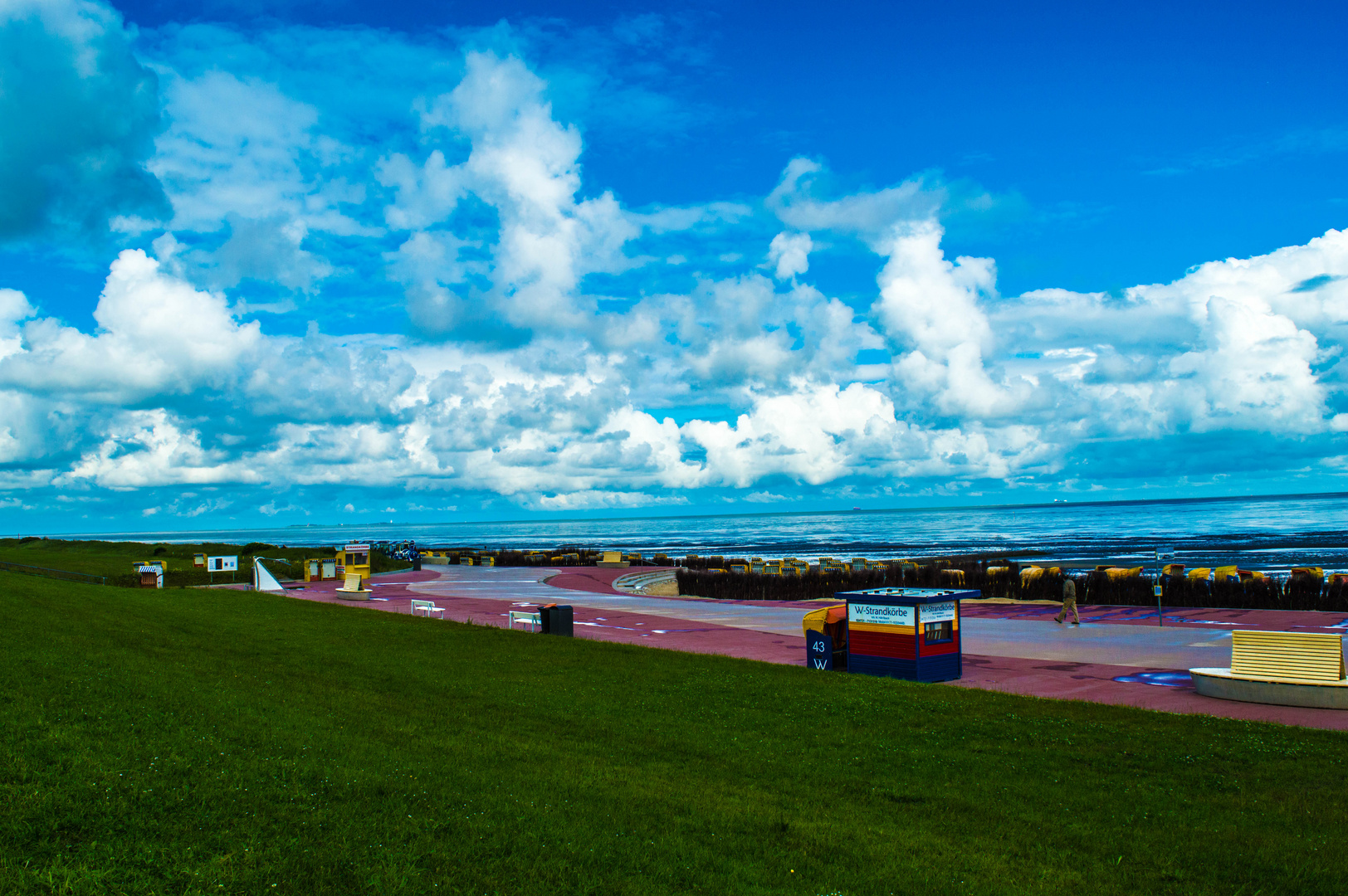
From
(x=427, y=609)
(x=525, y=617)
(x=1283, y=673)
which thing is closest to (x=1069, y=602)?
(x=1283, y=673)

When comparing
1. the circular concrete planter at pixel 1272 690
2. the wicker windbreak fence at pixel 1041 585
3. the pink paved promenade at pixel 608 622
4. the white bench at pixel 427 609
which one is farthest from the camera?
the wicker windbreak fence at pixel 1041 585

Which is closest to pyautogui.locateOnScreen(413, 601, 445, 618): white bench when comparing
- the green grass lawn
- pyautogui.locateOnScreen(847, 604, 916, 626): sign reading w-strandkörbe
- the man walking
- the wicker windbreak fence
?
the green grass lawn

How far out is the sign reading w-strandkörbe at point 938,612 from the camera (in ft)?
45.8

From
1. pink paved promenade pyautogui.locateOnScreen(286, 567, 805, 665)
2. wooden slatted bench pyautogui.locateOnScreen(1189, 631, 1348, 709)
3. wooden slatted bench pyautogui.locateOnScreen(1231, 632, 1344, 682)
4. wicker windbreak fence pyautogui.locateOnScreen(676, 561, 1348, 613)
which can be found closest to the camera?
wooden slatted bench pyautogui.locateOnScreen(1189, 631, 1348, 709)

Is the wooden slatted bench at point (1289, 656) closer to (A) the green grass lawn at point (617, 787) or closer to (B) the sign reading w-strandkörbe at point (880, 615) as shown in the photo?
(A) the green grass lawn at point (617, 787)

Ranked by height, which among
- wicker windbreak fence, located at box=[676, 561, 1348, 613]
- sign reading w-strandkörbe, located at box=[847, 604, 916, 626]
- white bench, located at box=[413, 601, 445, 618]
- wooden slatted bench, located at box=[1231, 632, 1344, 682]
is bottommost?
wicker windbreak fence, located at box=[676, 561, 1348, 613]

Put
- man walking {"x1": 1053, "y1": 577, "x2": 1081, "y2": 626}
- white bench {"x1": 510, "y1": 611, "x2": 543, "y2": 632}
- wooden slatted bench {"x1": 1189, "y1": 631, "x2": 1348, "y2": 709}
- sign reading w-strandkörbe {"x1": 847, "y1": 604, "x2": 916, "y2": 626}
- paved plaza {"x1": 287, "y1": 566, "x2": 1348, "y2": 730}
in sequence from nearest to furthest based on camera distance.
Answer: wooden slatted bench {"x1": 1189, "y1": 631, "x2": 1348, "y2": 709} < paved plaza {"x1": 287, "y1": 566, "x2": 1348, "y2": 730} < sign reading w-strandkörbe {"x1": 847, "y1": 604, "x2": 916, "y2": 626} < white bench {"x1": 510, "y1": 611, "x2": 543, "y2": 632} < man walking {"x1": 1053, "y1": 577, "x2": 1081, "y2": 626}

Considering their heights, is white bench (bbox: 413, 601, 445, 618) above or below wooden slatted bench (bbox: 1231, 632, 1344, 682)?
below

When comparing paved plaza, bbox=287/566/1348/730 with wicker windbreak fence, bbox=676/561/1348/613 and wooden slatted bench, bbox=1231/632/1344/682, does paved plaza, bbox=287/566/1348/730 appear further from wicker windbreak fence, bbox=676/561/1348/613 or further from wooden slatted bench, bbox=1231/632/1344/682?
wicker windbreak fence, bbox=676/561/1348/613

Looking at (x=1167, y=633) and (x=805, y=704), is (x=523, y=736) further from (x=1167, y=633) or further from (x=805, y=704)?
(x=1167, y=633)

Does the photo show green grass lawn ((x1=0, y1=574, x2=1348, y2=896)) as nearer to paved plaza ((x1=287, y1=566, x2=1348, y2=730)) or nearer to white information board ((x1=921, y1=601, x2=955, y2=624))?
white information board ((x1=921, y1=601, x2=955, y2=624))

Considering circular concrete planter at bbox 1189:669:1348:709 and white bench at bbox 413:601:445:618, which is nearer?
circular concrete planter at bbox 1189:669:1348:709

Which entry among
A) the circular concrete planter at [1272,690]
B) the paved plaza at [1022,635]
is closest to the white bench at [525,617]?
the paved plaza at [1022,635]

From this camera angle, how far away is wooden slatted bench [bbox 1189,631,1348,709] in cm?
1146
